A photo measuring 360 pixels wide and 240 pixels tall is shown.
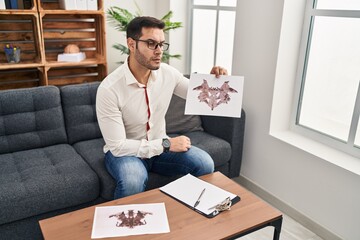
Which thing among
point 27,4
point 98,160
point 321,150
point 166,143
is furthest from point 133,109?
point 27,4

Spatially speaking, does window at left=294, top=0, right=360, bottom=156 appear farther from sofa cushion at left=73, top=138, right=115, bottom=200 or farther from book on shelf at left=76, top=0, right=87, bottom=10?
book on shelf at left=76, top=0, right=87, bottom=10

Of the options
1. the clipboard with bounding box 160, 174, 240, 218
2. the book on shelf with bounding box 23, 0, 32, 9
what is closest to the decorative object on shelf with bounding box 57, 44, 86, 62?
the book on shelf with bounding box 23, 0, 32, 9

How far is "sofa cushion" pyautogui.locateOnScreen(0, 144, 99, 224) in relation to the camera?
169 centimetres

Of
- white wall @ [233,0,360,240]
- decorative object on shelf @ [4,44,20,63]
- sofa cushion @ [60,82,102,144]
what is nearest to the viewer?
white wall @ [233,0,360,240]

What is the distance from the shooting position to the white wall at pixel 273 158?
1.92m

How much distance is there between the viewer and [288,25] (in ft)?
7.11

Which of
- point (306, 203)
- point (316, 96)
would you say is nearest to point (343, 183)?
point (306, 203)

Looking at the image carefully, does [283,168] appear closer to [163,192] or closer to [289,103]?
[289,103]

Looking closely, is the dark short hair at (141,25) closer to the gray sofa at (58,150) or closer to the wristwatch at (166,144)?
the wristwatch at (166,144)

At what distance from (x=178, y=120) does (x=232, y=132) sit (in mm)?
441

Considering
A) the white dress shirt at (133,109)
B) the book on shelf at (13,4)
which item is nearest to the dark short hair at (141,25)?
the white dress shirt at (133,109)

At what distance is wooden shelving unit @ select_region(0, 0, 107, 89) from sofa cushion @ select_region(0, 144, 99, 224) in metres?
1.10

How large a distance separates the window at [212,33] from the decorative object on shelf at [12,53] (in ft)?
5.47

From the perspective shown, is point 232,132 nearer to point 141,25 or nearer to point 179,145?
point 179,145
